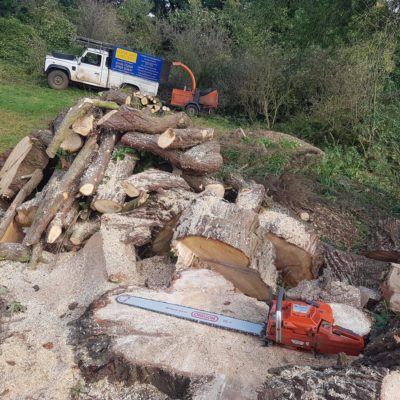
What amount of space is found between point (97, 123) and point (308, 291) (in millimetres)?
3386

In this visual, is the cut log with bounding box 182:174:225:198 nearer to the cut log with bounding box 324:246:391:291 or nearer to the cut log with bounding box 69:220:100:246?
the cut log with bounding box 69:220:100:246

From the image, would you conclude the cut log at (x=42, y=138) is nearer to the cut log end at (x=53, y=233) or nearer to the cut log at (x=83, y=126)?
the cut log at (x=83, y=126)

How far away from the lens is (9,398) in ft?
10.3

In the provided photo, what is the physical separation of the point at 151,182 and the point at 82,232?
37.7 inches

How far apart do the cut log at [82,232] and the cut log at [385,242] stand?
10.2 ft

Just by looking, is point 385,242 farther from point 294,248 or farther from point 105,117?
point 105,117

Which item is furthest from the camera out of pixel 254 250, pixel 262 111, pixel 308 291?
pixel 262 111

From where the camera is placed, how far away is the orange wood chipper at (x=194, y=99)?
14.2 m

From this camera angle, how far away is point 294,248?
4.83 meters

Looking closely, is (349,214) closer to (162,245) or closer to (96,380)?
(162,245)

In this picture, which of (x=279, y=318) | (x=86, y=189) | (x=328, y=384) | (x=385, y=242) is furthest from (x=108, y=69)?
(x=328, y=384)

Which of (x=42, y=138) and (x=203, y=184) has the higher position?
(x=203, y=184)

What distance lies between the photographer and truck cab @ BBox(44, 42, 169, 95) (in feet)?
50.1

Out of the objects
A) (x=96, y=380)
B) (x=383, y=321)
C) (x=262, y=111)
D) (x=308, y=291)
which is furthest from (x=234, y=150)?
(x=262, y=111)
